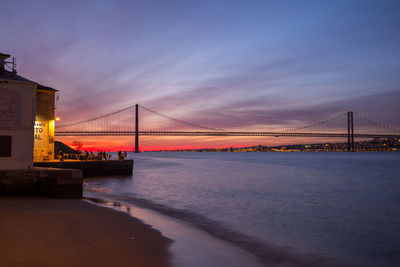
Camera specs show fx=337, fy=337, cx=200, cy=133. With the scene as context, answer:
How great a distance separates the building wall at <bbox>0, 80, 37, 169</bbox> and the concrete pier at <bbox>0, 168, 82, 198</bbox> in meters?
0.43

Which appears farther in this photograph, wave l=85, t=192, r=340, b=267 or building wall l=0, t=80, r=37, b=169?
building wall l=0, t=80, r=37, b=169

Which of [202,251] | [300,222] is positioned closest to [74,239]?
[202,251]

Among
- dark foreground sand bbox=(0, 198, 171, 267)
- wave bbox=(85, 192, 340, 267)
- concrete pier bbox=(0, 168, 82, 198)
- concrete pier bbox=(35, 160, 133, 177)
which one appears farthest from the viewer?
concrete pier bbox=(35, 160, 133, 177)

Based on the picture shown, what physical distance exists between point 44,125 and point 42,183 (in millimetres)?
11099

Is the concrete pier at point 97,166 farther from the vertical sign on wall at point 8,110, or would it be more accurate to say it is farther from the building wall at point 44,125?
the vertical sign on wall at point 8,110

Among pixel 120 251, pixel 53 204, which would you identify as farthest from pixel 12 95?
pixel 120 251

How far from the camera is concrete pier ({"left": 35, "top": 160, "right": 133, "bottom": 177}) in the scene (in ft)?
70.0

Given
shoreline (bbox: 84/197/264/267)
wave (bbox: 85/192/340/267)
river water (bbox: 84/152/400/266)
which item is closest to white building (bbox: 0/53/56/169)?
river water (bbox: 84/152/400/266)

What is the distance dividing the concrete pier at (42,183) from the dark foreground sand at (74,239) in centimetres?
268

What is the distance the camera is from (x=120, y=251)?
5535 mm

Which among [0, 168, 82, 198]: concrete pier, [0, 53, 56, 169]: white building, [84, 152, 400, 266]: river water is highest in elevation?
[0, 53, 56, 169]: white building

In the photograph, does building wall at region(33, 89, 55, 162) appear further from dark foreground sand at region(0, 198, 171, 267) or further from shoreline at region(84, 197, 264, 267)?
shoreline at region(84, 197, 264, 267)

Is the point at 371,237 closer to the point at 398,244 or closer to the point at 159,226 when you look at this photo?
the point at 398,244

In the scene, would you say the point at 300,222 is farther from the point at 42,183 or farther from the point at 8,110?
the point at 8,110
